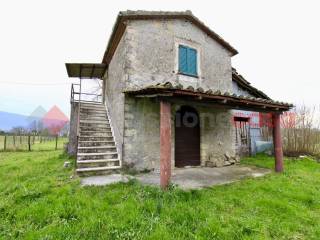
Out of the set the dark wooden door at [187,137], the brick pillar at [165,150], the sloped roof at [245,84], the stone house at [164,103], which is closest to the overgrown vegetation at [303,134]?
the sloped roof at [245,84]

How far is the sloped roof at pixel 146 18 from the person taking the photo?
25.8ft

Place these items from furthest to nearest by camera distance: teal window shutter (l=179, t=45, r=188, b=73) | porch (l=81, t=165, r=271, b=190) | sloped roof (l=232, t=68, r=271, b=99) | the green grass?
sloped roof (l=232, t=68, r=271, b=99) < teal window shutter (l=179, t=45, r=188, b=73) < porch (l=81, t=165, r=271, b=190) < the green grass

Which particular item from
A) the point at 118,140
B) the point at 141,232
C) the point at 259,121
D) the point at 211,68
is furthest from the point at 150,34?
the point at 259,121

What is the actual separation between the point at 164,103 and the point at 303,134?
38.2 ft

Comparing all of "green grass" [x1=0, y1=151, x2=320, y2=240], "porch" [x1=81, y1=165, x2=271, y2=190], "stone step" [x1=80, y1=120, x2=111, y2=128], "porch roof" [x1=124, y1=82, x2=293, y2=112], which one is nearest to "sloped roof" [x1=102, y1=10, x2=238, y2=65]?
"porch roof" [x1=124, y1=82, x2=293, y2=112]

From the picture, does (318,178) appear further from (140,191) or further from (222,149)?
(140,191)

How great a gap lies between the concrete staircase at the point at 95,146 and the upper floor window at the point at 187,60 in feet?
13.7

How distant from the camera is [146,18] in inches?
322

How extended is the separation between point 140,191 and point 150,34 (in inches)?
235

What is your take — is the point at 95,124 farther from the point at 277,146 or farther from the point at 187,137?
the point at 277,146

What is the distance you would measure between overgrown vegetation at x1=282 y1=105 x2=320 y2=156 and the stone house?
218 inches

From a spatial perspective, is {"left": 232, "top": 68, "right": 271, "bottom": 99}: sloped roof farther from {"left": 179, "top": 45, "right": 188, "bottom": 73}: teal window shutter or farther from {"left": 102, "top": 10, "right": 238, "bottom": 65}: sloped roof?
{"left": 179, "top": 45, "right": 188, "bottom": 73}: teal window shutter

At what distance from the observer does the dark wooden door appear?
888 cm

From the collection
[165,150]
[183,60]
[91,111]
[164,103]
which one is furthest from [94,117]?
[165,150]
